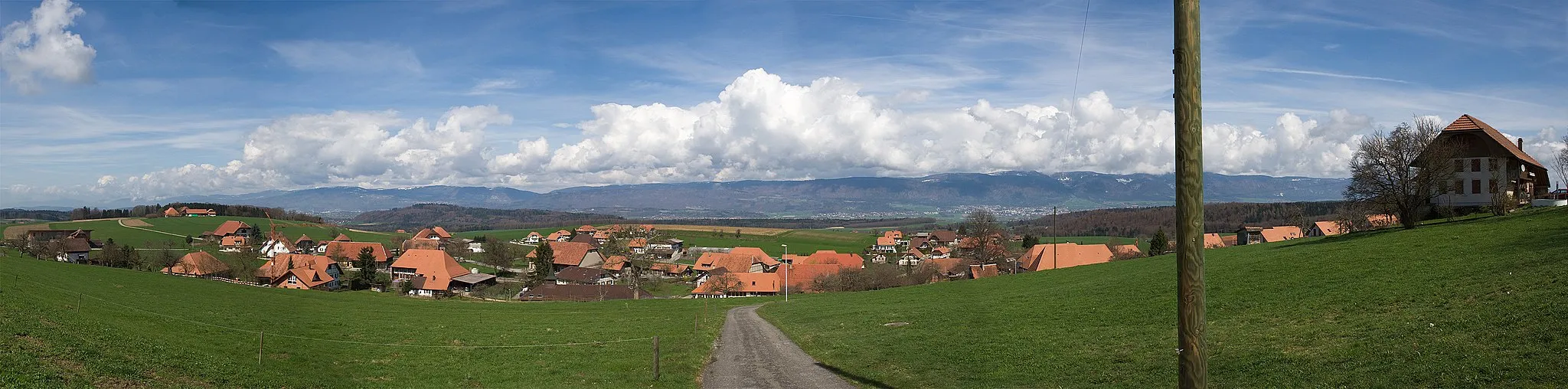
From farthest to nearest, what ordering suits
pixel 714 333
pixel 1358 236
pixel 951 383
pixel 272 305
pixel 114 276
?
1. pixel 114 276
2. pixel 272 305
3. pixel 1358 236
4. pixel 714 333
5. pixel 951 383

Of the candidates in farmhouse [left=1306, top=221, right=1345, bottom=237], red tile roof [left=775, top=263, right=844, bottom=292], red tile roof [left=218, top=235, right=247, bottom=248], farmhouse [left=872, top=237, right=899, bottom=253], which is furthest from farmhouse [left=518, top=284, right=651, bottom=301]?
farmhouse [left=1306, top=221, right=1345, bottom=237]

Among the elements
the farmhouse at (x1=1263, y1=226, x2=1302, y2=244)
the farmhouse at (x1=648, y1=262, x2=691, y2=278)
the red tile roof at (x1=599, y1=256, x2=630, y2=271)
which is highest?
the farmhouse at (x1=1263, y1=226, x2=1302, y2=244)

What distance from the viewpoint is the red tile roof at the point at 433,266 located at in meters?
79.8

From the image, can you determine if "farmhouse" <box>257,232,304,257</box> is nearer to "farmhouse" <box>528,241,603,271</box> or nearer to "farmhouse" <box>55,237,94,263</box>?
"farmhouse" <box>55,237,94,263</box>

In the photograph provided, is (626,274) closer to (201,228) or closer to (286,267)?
(286,267)

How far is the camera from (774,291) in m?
77.1

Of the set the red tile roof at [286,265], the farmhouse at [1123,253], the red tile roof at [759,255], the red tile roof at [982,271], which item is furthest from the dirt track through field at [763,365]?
the red tile roof at [759,255]

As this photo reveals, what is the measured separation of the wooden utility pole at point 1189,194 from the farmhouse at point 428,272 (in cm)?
8098

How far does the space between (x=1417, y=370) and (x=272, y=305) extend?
168 ft

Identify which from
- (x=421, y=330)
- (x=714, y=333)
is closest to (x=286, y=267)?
(x=421, y=330)

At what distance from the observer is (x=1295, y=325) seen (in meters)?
18.0

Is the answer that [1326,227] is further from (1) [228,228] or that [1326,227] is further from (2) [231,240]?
(1) [228,228]

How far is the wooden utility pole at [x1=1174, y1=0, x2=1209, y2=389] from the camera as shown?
6.02 m

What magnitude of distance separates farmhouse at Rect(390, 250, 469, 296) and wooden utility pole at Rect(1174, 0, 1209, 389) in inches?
3188
